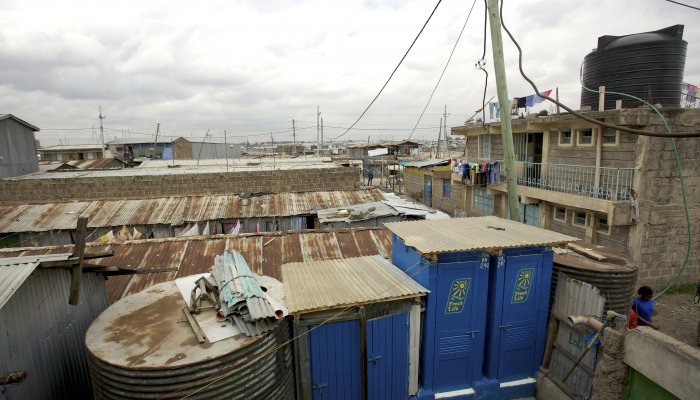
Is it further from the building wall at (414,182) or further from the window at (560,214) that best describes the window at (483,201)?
the building wall at (414,182)

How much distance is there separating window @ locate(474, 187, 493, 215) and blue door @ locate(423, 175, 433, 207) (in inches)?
284

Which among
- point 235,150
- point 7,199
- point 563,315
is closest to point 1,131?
point 7,199

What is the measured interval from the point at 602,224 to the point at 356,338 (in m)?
11.9

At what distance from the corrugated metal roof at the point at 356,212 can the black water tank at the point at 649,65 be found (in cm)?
979

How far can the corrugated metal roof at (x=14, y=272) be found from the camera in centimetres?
438

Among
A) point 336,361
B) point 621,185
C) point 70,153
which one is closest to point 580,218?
point 621,185

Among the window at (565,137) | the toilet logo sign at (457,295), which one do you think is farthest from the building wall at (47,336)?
the window at (565,137)

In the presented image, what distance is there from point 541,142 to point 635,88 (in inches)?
163

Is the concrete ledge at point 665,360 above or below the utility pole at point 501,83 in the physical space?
below

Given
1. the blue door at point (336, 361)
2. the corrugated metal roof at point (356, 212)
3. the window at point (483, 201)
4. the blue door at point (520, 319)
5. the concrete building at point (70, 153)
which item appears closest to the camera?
the blue door at point (336, 361)

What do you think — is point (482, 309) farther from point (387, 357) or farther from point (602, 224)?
point (602, 224)

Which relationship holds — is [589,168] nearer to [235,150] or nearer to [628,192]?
[628,192]

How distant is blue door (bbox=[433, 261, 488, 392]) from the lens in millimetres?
6250

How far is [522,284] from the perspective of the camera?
654 cm
